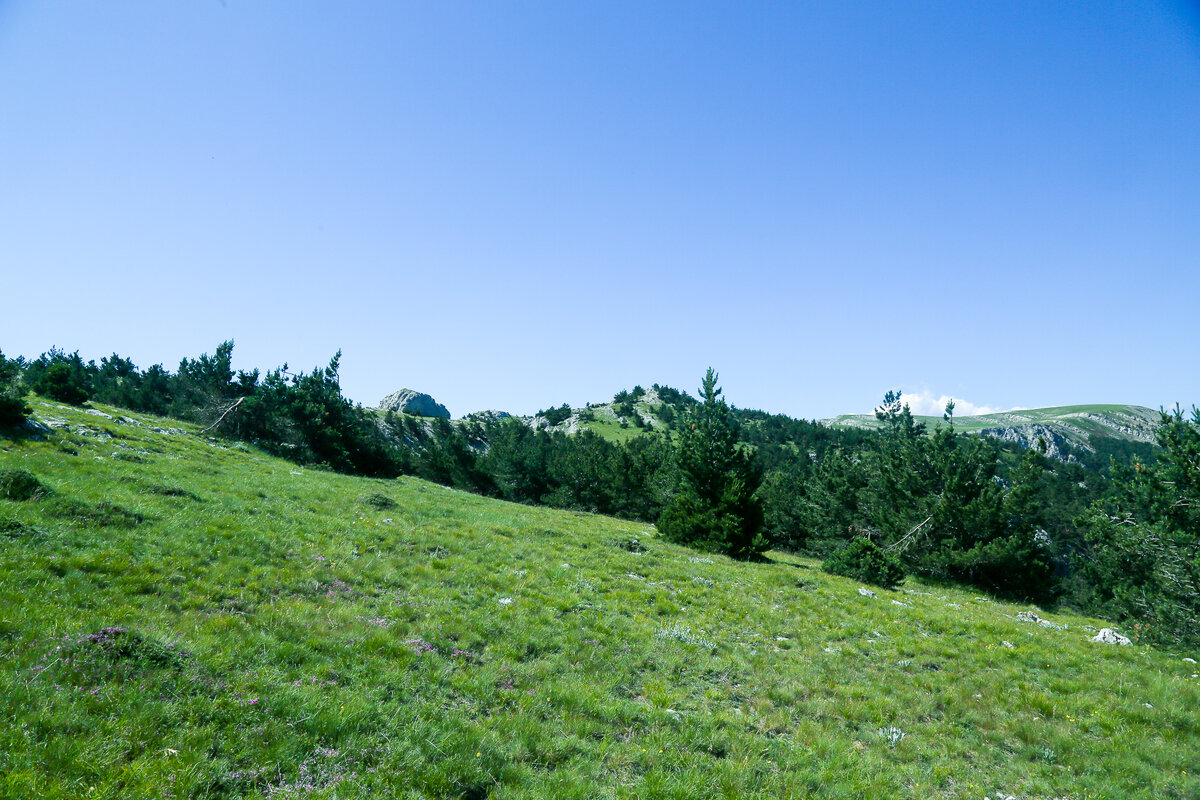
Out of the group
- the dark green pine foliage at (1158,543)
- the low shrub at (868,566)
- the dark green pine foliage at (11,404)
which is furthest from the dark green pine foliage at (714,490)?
the dark green pine foliage at (11,404)

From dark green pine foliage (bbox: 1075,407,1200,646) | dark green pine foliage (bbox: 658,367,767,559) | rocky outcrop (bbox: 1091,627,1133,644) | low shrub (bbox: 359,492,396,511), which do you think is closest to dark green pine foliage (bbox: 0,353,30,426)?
low shrub (bbox: 359,492,396,511)

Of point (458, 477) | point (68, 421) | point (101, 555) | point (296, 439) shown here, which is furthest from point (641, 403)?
point (101, 555)

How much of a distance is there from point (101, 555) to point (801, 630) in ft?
58.4

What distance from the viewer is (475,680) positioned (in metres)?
8.73

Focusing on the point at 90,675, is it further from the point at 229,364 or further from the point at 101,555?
the point at 229,364

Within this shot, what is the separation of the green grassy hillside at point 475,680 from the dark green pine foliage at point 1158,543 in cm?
194

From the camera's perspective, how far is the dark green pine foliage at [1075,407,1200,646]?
15852mm

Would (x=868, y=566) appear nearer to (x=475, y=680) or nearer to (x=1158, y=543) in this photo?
(x=1158, y=543)

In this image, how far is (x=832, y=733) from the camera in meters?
8.83

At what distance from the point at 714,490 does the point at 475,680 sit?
25290 mm

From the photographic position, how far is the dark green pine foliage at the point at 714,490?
29547mm

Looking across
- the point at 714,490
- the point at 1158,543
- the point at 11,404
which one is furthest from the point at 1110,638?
the point at 11,404

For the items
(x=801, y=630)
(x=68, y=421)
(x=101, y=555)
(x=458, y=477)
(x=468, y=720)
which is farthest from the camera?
(x=458, y=477)

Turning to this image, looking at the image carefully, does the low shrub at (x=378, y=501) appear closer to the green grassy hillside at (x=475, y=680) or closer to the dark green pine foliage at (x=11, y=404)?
the green grassy hillside at (x=475, y=680)
